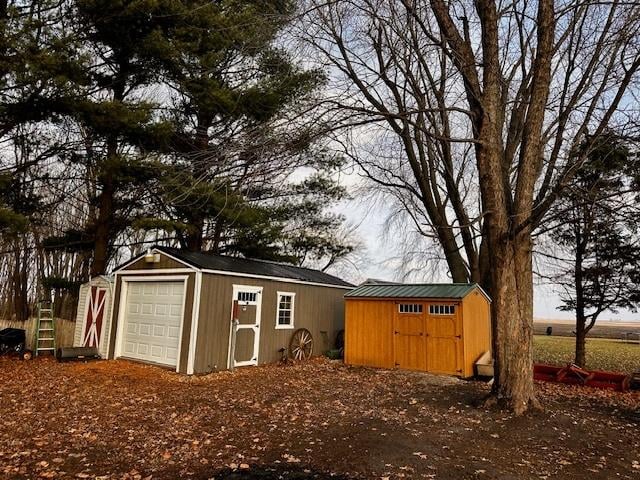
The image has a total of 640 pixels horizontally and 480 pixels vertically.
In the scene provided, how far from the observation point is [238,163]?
19.3 feet

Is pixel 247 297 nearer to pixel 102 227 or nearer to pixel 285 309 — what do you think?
pixel 285 309

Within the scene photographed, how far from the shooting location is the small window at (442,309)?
10016 mm

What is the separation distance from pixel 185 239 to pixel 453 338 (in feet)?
30.8

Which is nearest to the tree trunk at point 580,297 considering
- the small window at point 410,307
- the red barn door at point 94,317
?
the small window at point 410,307

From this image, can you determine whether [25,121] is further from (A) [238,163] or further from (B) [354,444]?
(B) [354,444]

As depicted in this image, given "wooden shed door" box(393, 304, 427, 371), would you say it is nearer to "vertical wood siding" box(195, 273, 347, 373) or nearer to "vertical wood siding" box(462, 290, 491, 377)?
"vertical wood siding" box(462, 290, 491, 377)

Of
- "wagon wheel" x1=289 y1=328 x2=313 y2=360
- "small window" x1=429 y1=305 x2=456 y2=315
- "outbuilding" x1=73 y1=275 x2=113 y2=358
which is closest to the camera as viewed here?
"small window" x1=429 y1=305 x2=456 y2=315

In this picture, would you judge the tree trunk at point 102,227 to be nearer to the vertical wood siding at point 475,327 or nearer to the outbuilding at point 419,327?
the outbuilding at point 419,327

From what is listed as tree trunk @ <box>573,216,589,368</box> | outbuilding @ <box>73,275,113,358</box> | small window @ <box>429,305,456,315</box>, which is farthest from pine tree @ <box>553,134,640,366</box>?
outbuilding @ <box>73,275,113,358</box>

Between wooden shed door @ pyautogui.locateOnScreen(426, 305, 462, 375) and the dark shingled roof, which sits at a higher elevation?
the dark shingled roof

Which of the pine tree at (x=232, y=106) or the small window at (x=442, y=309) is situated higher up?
the pine tree at (x=232, y=106)

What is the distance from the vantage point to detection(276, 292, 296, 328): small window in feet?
37.3

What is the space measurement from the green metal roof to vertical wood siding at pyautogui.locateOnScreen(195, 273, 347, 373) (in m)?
1.34

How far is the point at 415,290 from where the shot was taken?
11.1 metres
